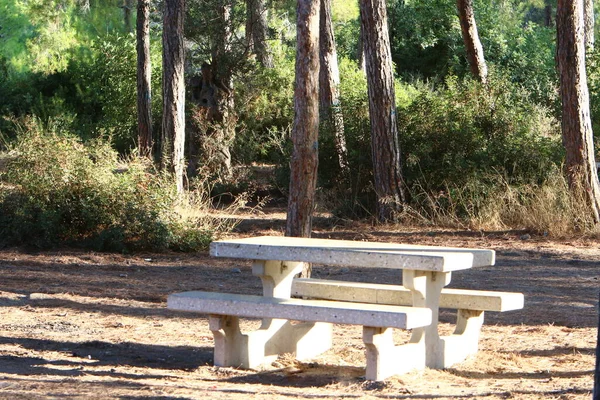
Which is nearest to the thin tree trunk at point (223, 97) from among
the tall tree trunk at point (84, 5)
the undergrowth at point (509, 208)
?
the undergrowth at point (509, 208)

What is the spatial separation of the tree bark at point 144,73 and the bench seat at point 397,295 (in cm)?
1257

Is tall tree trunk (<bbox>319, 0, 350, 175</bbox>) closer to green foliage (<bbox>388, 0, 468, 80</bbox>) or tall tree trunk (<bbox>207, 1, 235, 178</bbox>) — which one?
tall tree trunk (<bbox>207, 1, 235, 178</bbox>)

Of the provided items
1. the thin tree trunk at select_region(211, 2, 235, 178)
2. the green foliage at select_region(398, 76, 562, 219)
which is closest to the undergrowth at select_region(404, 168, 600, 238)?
the green foliage at select_region(398, 76, 562, 219)

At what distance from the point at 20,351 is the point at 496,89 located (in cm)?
1042

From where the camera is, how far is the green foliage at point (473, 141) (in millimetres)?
14336

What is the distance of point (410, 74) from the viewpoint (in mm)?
27578

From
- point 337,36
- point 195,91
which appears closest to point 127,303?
point 195,91

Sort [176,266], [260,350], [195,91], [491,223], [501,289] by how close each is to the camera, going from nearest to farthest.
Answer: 1. [260,350]
2. [501,289]
3. [176,266]
4. [491,223]
5. [195,91]

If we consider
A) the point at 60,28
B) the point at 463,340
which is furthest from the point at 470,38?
the point at 60,28

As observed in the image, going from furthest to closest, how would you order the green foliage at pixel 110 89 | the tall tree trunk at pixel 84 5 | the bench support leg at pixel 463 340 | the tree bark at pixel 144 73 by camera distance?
the tall tree trunk at pixel 84 5 < the green foliage at pixel 110 89 < the tree bark at pixel 144 73 < the bench support leg at pixel 463 340

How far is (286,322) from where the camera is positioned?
6461mm

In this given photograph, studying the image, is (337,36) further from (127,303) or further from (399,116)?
(127,303)

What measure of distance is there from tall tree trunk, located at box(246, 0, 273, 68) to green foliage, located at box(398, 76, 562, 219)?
7.16 m

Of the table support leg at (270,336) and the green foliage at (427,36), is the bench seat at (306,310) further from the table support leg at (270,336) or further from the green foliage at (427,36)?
the green foliage at (427,36)
